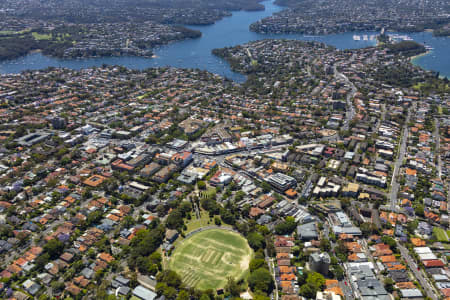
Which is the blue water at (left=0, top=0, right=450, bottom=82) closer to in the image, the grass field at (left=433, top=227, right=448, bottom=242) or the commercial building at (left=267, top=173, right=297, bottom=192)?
the commercial building at (left=267, top=173, right=297, bottom=192)

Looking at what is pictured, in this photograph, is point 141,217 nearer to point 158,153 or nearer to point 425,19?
point 158,153

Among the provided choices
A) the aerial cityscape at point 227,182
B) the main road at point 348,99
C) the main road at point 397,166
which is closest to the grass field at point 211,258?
the aerial cityscape at point 227,182

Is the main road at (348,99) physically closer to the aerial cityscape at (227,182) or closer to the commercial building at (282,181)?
the aerial cityscape at (227,182)

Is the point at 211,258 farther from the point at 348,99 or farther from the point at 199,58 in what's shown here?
the point at 199,58

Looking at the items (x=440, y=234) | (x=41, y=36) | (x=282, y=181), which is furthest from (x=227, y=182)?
(x=41, y=36)

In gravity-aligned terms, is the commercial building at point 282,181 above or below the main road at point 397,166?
above
